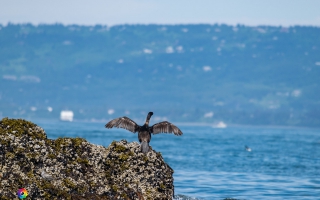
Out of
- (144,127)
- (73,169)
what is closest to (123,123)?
(144,127)

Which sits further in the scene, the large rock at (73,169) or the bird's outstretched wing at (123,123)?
the bird's outstretched wing at (123,123)

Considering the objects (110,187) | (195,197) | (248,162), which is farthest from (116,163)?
(248,162)

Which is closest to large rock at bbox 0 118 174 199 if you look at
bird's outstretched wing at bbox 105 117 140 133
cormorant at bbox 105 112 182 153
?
cormorant at bbox 105 112 182 153

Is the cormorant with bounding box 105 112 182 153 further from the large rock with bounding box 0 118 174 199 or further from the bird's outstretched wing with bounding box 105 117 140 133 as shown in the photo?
the large rock with bounding box 0 118 174 199

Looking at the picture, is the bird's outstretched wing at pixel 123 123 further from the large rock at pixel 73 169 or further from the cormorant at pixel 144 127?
the large rock at pixel 73 169

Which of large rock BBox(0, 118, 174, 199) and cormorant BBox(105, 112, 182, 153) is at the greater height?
cormorant BBox(105, 112, 182, 153)

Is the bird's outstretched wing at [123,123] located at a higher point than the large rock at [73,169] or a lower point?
higher

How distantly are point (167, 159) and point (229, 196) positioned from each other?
85.3ft

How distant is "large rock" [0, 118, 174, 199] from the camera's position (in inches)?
693

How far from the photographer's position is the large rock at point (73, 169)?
17.6m

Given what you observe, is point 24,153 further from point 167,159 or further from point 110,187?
point 167,159

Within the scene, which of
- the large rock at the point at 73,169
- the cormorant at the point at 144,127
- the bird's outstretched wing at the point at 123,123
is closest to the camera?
Answer: the large rock at the point at 73,169

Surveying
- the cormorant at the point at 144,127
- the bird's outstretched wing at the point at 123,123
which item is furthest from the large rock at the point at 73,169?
the bird's outstretched wing at the point at 123,123

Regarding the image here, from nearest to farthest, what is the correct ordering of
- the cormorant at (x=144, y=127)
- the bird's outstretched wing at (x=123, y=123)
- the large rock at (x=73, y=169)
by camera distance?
the large rock at (x=73, y=169) < the cormorant at (x=144, y=127) < the bird's outstretched wing at (x=123, y=123)
